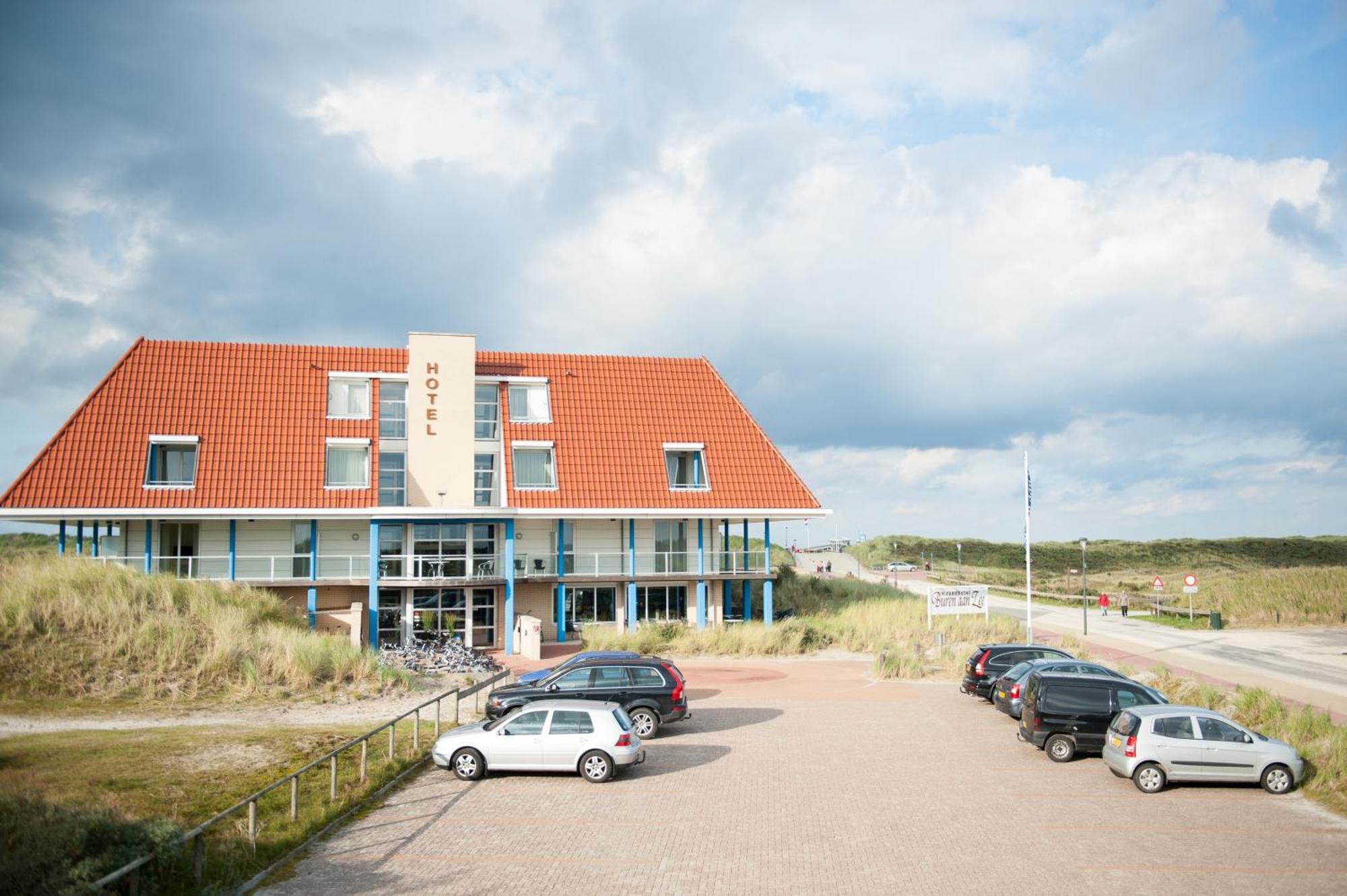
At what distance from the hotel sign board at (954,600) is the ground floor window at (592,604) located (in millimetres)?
12091

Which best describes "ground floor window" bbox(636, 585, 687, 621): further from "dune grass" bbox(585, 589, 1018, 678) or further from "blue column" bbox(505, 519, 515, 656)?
"blue column" bbox(505, 519, 515, 656)

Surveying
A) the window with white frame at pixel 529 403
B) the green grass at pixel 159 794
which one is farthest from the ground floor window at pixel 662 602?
the green grass at pixel 159 794

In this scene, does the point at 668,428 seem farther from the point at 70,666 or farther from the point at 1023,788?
the point at 1023,788

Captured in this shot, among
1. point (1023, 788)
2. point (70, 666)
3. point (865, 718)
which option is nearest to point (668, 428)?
point (865, 718)

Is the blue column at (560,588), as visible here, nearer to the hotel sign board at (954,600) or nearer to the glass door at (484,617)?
the glass door at (484,617)

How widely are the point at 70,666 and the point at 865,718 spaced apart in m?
18.6

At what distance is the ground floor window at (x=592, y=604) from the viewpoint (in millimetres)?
40625

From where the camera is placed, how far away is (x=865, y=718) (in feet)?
78.5

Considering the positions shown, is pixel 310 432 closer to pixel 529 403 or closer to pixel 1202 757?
pixel 529 403

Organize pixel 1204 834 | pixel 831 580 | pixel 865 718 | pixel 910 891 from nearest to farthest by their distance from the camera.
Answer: pixel 910 891 < pixel 1204 834 < pixel 865 718 < pixel 831 580

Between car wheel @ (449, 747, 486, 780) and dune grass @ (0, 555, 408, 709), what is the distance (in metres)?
9.34

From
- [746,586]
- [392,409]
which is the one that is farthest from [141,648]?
[746,586]

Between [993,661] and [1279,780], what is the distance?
401 inches

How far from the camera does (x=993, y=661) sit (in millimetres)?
27141
